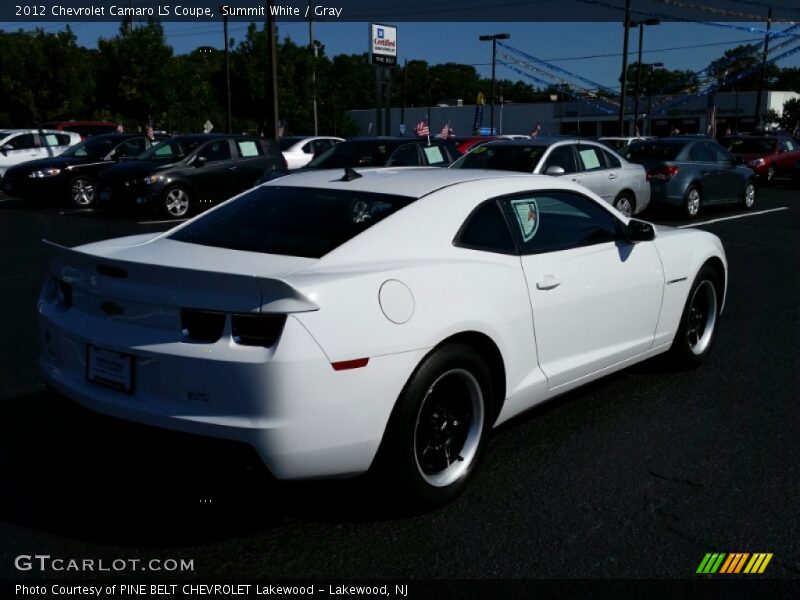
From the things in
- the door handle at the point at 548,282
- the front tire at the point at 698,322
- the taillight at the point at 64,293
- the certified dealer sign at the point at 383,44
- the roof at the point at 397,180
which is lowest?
the front tire at the point at 698,322

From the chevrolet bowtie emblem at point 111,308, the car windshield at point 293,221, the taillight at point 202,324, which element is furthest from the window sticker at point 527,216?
the chevrolet bowtie emblem at point 111,308

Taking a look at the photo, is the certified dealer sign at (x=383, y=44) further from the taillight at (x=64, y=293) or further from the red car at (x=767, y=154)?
the taillight at (x=64, y=293)

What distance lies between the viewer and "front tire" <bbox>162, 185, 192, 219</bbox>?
16250 mm

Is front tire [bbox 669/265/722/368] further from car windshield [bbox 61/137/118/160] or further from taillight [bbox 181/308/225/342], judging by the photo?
car windshield [bbox 61/137/118/160]

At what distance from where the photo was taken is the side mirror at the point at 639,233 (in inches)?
199

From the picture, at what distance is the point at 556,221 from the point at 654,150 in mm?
13168

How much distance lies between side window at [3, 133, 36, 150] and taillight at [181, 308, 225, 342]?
2205cm

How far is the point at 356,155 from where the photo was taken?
15.3m

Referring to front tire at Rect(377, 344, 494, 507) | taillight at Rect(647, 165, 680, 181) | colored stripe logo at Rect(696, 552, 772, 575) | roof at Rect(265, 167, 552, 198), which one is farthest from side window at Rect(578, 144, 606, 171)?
colored stripe logo at Rect(696, 552, 772, 575)

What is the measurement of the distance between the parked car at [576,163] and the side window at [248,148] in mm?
5413

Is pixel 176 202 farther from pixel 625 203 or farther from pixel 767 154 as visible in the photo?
pixel 767 154

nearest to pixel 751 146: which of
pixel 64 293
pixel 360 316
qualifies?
pixel 360 316

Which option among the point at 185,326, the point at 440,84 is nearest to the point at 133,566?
the point at 185,326

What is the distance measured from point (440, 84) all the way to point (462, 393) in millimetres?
133767
